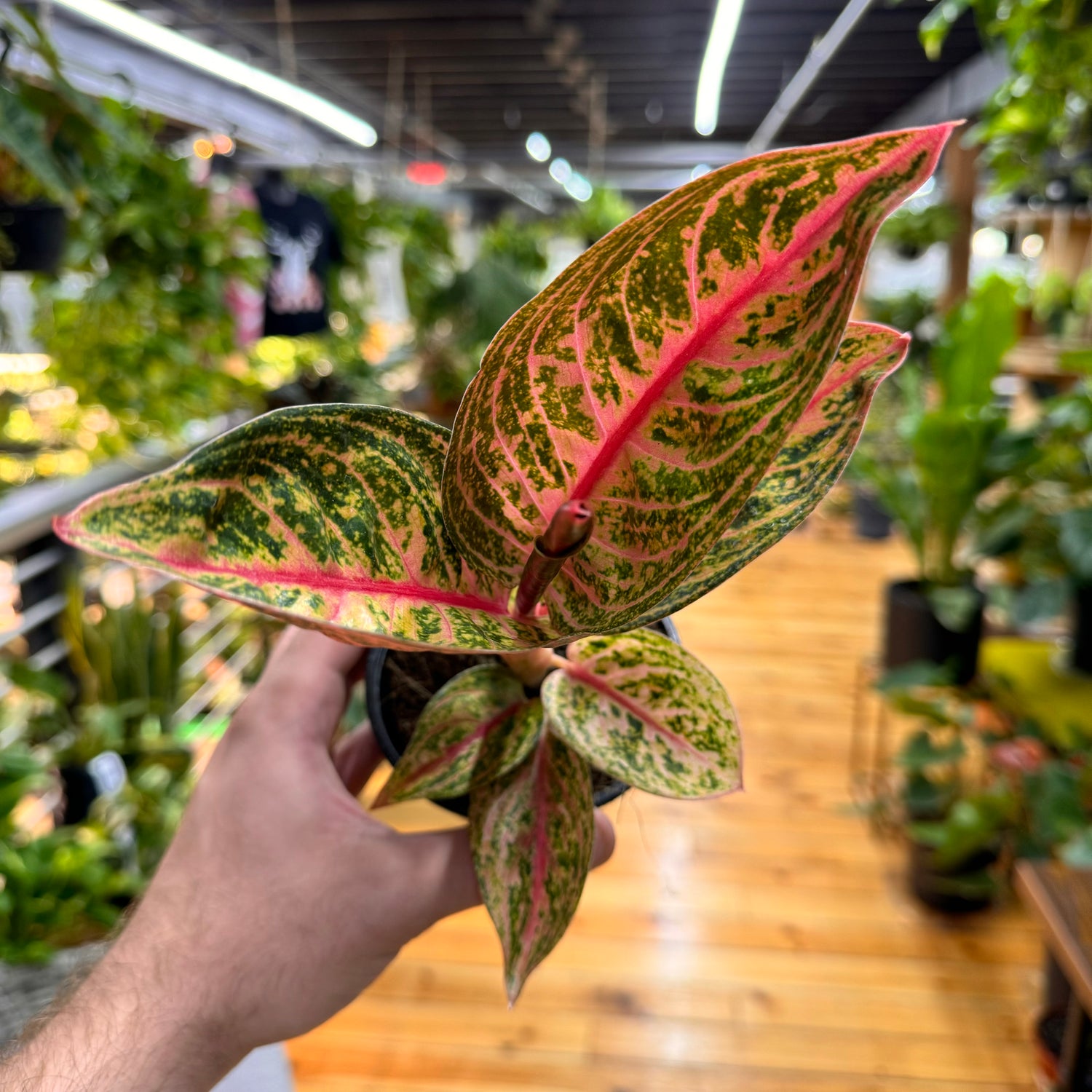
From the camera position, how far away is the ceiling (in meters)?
5.06

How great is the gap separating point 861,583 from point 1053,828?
2.95 metres

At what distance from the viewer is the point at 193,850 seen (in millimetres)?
609

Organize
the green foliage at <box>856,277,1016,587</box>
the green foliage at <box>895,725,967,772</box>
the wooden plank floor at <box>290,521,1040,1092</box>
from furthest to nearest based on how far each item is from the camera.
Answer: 1. the green foliage at <box>856,277,1016,587</box>
2. the green foliage at <box>895,725,967,772</box>
3. the wooden plank floor at <box>290,521,1040,1092</box>

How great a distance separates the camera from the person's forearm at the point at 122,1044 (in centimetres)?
52

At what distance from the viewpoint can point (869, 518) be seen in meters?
5.27

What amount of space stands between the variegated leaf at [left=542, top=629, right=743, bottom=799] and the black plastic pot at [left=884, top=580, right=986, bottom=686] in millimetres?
1942

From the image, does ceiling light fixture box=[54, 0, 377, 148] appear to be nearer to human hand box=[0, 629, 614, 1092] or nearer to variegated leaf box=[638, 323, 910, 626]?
human hand box=[0, 629, 614, 1092]

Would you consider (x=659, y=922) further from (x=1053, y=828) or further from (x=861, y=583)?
(x=861, y=583)

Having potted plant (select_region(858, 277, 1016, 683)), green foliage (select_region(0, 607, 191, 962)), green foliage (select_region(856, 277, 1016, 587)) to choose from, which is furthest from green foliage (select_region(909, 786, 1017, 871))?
green foliage (select_region(0, 607, 191, 962))

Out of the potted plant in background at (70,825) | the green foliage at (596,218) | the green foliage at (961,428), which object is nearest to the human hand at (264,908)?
the potted plant in background at (70,825)

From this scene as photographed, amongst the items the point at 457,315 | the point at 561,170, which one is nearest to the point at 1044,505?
the point at 457,315

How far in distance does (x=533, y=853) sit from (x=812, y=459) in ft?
0.86

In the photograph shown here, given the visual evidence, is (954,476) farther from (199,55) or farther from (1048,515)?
(199,55)

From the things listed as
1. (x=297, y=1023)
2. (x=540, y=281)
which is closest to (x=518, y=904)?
(x=297, y=1023)
